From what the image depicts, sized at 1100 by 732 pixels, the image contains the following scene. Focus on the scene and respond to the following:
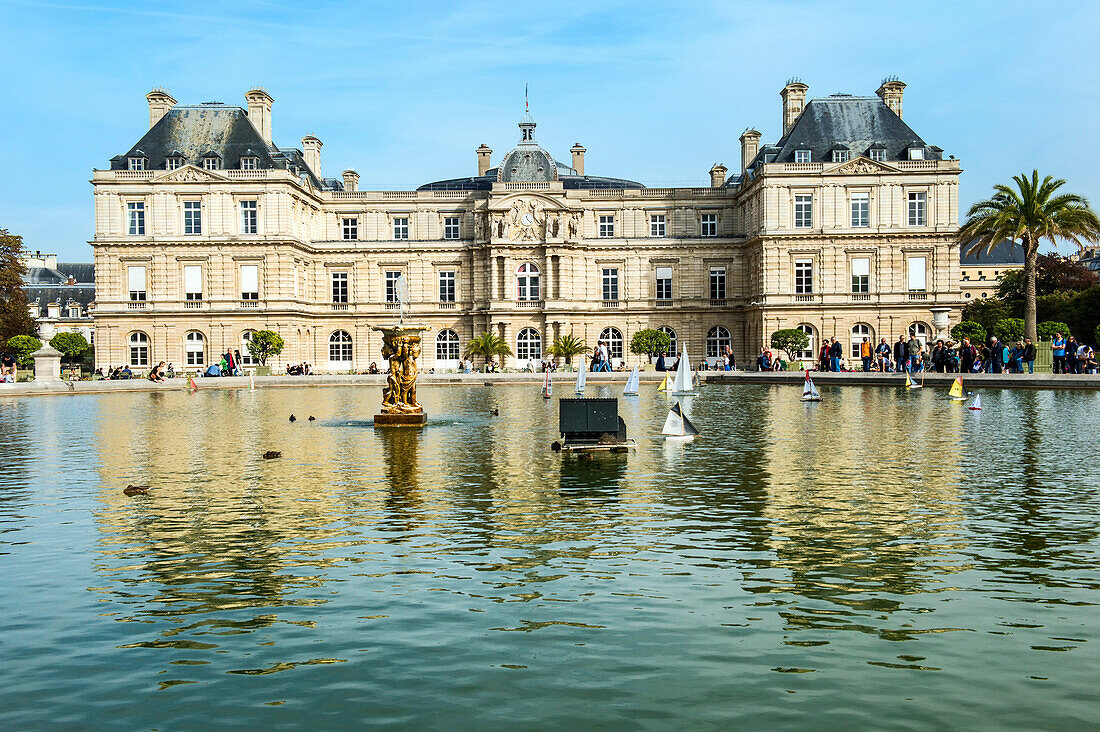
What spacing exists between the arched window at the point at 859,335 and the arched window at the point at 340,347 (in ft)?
127

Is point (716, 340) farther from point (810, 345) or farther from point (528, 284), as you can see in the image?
point (528, 284)

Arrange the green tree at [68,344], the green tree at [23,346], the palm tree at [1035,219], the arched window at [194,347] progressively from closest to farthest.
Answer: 1. the palm tree at [1035,219]
2. the green tree at [23,346]
3. the green tree at [68,344]
4. the arched window at [194,347]

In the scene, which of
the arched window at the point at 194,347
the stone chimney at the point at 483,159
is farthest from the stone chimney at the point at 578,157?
the arched window at the point at 194,347

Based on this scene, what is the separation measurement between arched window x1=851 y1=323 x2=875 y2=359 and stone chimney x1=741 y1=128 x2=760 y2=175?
55.9ft

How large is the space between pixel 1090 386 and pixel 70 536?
37778 millimetres

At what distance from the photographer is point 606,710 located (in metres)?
6.18

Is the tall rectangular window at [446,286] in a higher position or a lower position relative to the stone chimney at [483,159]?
lower

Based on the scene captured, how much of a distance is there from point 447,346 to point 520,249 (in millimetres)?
9900

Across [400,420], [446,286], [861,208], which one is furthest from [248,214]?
[400,420]

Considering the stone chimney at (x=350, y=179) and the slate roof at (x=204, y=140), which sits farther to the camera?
the stone chimney at (x=350, y=179)

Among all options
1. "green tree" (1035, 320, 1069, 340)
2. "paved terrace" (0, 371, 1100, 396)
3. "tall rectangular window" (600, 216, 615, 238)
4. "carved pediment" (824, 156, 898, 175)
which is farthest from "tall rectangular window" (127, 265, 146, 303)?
"green tree" (1035, 320, 1069, 340)

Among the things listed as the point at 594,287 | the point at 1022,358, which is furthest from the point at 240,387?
the point at 1022,358

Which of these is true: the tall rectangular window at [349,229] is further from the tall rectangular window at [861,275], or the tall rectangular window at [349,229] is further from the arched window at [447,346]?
the tall rectangular window at [861,275]

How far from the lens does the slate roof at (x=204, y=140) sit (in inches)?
2655
